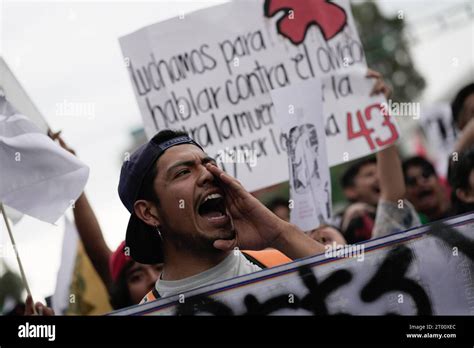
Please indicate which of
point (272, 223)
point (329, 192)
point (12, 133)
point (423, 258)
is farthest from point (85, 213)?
point (423, 258)

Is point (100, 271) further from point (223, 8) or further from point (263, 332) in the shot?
point (263, 332)

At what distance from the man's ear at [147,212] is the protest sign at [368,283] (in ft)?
1.22

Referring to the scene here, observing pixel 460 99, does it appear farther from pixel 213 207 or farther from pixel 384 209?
pixel 213 207

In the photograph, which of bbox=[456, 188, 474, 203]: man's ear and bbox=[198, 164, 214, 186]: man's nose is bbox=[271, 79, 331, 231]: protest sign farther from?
bbox=[198, 164, 214, 186]: man's nose

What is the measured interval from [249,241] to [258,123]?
57.9 inches

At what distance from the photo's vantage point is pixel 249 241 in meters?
3.44

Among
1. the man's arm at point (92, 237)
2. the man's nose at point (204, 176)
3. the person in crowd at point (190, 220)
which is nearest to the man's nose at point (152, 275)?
the man's arm at point (92, 237)

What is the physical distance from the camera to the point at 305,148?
409cm

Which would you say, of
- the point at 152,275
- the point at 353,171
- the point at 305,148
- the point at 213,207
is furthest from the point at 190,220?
the point at 353,171

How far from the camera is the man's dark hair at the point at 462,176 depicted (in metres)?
4.19

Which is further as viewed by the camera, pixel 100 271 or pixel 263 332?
pixel 100 271

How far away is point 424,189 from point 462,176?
5.01ft

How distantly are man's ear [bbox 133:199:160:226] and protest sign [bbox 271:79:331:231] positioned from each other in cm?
89

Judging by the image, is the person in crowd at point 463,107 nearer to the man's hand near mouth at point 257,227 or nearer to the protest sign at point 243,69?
the protest sign at point 243,69
